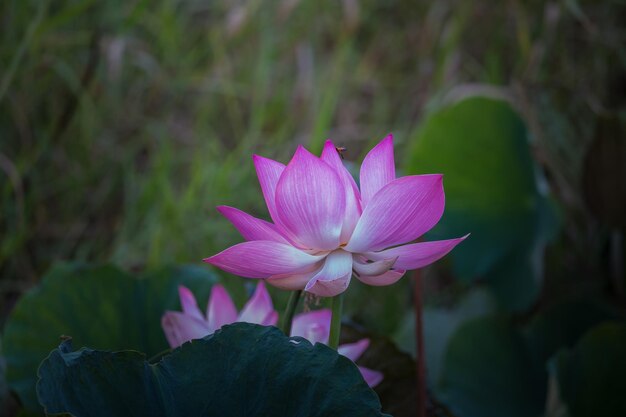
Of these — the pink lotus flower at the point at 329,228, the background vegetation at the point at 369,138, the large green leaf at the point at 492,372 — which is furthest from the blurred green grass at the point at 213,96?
the pink lotus flower at the point at 329,228

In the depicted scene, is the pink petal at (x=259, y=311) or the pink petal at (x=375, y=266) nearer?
the pink petal at (x=375, y=266)

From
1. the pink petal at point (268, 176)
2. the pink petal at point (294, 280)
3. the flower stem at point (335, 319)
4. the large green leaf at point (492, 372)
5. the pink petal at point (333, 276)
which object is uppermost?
the pink petal at point (268, 176)

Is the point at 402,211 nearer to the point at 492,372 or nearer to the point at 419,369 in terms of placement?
the point at 419,369

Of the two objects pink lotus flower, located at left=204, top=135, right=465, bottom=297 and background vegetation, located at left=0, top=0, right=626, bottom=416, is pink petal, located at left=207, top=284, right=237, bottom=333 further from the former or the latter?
background vegetation, located at left=0, top=0, right=626, bottom=416

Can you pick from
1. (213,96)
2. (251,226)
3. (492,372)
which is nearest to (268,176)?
(251,226)

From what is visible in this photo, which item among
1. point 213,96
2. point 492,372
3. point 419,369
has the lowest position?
point 492,372

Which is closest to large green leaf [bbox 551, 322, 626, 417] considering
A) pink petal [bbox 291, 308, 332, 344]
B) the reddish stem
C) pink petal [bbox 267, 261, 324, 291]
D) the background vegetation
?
the background vegetation

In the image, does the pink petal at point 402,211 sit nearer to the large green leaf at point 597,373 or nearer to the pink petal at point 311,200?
the pink petal at point 311,200
